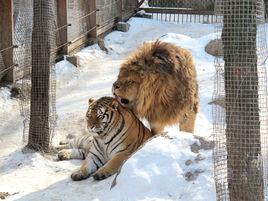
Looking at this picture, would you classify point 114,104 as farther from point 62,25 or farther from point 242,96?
point 62,25

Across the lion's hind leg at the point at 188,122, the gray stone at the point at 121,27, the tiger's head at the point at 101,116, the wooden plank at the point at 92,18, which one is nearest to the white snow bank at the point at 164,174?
the tiger's head at the point at 101,116

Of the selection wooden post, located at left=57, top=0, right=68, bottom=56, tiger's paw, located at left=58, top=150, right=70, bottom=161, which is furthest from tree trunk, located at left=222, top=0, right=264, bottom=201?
wooden post, located at left=57, top=0, right=68, bottom=56

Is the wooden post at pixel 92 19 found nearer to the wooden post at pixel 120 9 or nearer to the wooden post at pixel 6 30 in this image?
the wooden post at pixel 120 9

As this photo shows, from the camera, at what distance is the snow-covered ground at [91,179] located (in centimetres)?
475

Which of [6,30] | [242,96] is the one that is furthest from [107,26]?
[242,96]

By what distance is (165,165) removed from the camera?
5031 mm

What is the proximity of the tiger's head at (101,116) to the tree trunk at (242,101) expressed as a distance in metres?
2.41

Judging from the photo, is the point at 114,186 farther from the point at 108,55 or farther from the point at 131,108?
the point at 108,55

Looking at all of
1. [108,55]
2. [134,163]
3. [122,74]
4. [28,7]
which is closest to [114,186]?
[134,163]

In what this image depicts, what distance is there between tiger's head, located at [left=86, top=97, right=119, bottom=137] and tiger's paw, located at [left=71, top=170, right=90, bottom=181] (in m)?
0.44

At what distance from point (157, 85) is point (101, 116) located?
68cm

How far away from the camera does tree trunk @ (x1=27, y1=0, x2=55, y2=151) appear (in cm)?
680

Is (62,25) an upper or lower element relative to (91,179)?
upper

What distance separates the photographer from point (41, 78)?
22.5 ft
